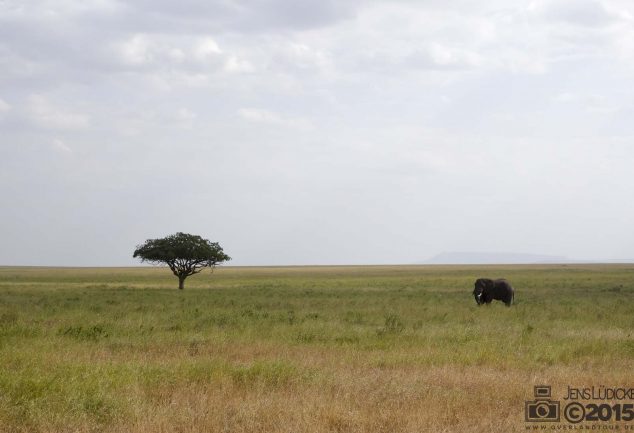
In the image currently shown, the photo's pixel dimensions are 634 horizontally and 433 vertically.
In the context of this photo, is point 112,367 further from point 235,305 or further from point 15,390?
point 235,305

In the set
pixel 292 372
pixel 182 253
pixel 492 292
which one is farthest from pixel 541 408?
pixel 182 253

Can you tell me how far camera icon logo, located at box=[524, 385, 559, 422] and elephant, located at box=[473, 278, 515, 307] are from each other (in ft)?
74.8

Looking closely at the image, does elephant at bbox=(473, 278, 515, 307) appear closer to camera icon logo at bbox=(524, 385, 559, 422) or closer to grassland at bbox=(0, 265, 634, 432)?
grassland at bbox=(0, 265, 634, 432)

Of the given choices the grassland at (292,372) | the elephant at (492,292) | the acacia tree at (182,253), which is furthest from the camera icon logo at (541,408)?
the acacia tree at (182,253)

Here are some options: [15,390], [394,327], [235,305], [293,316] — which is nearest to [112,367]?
[15,390]

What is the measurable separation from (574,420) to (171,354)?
8.58m

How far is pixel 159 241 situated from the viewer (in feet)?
194

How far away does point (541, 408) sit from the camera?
29.3 feet

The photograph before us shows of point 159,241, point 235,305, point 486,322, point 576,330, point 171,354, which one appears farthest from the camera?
point 159,241

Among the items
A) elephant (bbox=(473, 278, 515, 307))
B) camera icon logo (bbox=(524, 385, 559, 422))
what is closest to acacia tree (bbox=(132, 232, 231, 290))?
elephant (bbox=(473, 278, 515, 307))

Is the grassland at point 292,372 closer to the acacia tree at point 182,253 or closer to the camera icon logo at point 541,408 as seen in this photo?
the camera icon logo at point 541,408

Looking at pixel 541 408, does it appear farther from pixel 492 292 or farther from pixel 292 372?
pixel 492 292

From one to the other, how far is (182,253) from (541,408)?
168 feet

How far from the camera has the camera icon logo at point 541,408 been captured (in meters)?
8.50
